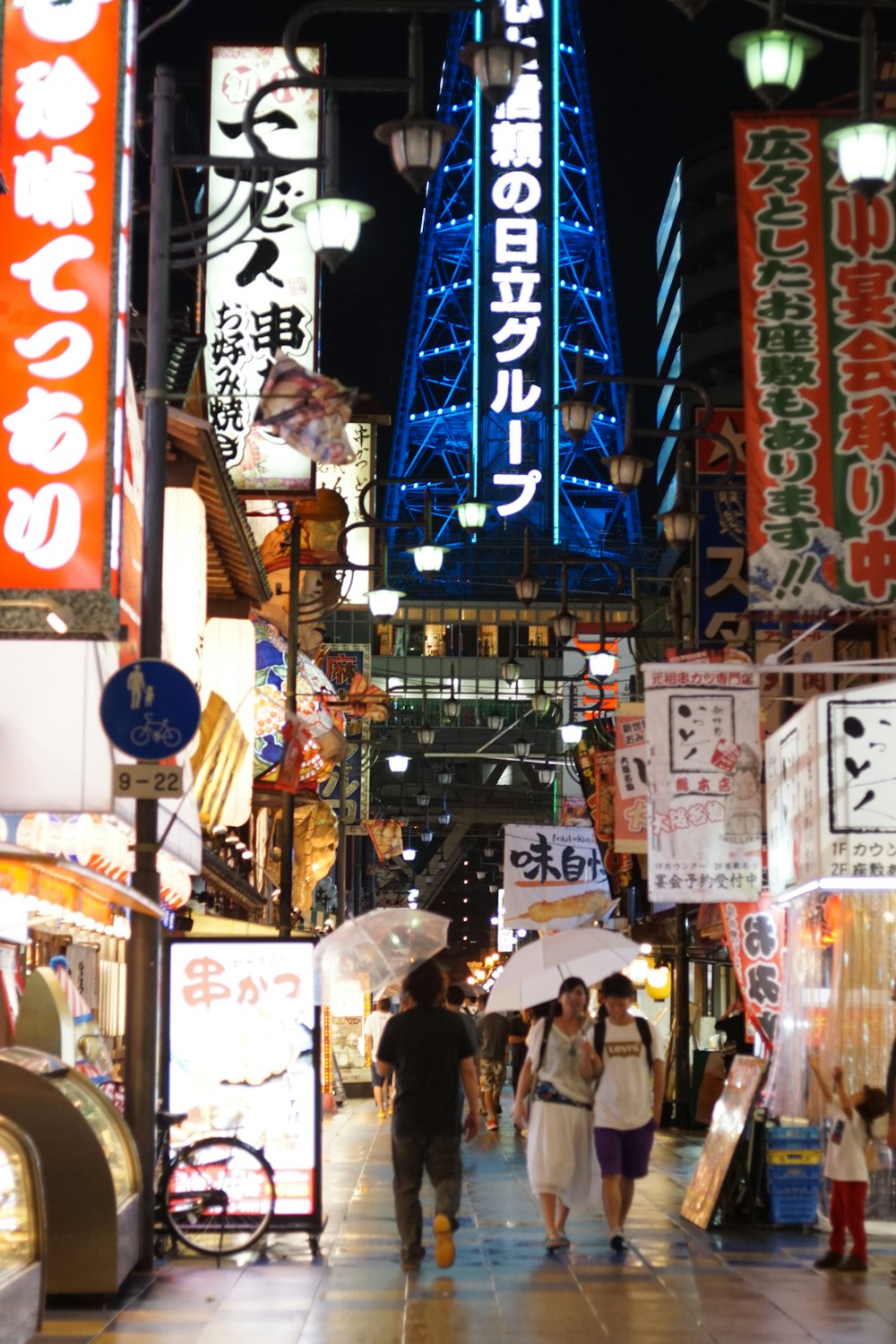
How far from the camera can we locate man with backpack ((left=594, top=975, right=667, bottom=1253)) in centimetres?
1328

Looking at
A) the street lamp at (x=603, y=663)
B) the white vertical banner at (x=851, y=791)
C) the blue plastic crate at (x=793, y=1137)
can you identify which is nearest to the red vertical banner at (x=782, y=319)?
the white vertical banner at (x=851, y=791)

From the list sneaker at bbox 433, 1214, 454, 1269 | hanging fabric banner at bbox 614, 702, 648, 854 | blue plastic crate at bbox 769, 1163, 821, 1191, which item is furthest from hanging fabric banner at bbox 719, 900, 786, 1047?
hanging fabric banner at bbox 614, 702, 648, 854

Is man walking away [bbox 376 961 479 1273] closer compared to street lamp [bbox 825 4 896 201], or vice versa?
street lamp [bbox 825 4 896 201]

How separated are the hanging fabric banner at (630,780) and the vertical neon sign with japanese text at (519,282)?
49769 millimetres

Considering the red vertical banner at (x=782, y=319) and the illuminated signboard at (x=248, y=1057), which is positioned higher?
the red vertical banner at (x=782, y=319)

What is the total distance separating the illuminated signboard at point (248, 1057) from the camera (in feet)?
44.1

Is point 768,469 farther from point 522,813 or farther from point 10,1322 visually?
point 522,813

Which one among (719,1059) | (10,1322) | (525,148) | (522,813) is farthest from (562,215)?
(10,1322)

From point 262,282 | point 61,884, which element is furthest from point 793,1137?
point 262,282

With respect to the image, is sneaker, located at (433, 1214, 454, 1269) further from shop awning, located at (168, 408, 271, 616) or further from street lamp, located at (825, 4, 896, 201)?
shop awning, located at (168, 408, 271, 616)

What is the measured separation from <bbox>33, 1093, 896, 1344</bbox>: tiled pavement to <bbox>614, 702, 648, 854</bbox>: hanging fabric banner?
7.95 m

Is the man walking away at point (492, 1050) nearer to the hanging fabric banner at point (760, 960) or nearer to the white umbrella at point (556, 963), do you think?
the white umbrella at point (556, 963)

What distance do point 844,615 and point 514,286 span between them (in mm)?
62953

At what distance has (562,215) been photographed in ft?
280
